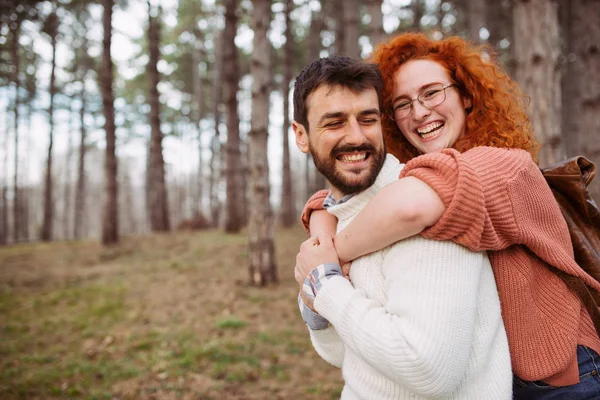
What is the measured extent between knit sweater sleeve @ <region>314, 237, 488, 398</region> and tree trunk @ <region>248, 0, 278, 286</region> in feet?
17.8

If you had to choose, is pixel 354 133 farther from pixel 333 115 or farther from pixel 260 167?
pixel 260 167

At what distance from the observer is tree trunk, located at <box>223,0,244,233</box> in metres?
10.8

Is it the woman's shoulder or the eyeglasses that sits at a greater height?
the eyeglasses

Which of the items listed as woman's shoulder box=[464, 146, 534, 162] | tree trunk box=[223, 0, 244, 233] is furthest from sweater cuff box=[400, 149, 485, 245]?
tree trunk box=[223, 0, 244, 233]

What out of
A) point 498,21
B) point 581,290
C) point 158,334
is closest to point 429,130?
point 581,290

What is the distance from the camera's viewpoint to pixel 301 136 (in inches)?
71.7

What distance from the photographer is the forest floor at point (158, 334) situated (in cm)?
407

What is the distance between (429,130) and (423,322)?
1.06 m

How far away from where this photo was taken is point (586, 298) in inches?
54.7

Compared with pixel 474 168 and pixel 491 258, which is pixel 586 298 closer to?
pixel 491 258

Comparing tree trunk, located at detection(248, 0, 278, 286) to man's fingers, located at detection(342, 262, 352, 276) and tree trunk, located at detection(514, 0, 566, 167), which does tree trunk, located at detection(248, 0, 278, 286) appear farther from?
man's fingers, located at detection(342, 262, 352, 276)

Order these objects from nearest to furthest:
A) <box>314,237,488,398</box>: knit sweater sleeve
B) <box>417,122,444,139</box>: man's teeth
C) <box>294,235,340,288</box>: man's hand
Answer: <box>314,237,488,398</box>: knit sweater sleeve → <box>294,235,340,288</box>: man's hand → <box>417,122,444,139</box>: man's teeth

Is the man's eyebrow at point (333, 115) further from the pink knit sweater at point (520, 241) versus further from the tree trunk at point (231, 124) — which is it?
the tree trunk at point (231, 124)

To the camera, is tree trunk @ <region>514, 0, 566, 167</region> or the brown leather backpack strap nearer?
the brown leather backpack strap
